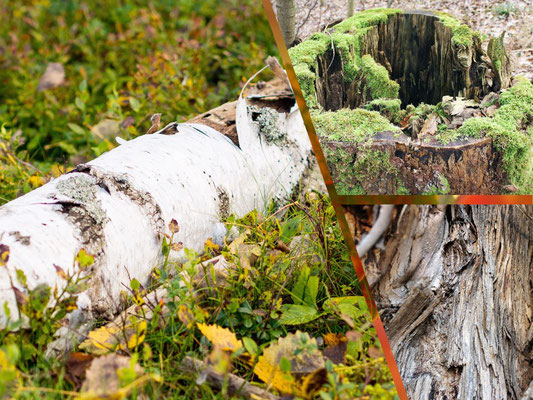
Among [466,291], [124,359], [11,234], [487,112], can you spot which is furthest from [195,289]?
[487,112]

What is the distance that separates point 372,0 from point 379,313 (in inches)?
44.0

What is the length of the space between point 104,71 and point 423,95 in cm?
371

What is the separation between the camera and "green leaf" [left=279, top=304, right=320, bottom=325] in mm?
1906

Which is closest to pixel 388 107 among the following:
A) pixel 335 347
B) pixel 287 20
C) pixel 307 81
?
pixel 307 81

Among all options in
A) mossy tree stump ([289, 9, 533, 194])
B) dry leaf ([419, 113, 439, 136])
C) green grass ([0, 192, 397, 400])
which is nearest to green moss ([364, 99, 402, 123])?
mossy tree stump ([289, 9, 533, 194])

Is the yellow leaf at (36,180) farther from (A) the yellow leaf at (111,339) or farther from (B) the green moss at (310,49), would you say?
(B) the green moss at (310,49)

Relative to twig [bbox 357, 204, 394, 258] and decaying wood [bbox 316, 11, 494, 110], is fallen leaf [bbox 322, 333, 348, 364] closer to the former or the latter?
twig [bbox 357, 204, 394, 258]

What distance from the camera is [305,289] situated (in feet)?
6.66

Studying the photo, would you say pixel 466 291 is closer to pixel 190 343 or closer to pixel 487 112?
pixel 487 112

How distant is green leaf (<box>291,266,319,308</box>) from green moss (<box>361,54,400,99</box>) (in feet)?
2.33

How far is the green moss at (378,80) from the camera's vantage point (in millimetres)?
1864

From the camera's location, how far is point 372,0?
1.91 m

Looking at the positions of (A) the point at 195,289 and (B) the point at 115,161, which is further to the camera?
(B) the point at 115,161

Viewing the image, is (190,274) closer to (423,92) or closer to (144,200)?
(144,200)
